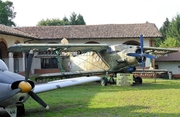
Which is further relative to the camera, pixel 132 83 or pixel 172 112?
pixel 132 83

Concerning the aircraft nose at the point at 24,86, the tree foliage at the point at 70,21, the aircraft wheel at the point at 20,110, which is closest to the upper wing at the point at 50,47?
the aircraft wheel at the point at 20,110

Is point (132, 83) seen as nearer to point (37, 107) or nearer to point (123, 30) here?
point (37, 107)

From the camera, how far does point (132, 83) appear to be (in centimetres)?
1606

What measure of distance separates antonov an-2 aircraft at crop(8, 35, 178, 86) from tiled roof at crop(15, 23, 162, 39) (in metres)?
8.88

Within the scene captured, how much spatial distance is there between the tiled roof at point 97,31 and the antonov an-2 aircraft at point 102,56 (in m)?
8.88

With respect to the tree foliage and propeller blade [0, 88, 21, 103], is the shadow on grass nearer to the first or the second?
propeller blade [0, 88, 21, 103]

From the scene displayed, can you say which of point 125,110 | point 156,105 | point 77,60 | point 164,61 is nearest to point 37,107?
point 125,110

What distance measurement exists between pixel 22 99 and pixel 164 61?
23501 millimetres

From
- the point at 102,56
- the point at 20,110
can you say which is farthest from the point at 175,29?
the point at 20,110

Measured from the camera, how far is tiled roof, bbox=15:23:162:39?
89.6ft

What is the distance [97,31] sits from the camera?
28781 millimetres

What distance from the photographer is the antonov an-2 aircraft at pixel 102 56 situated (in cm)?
1476

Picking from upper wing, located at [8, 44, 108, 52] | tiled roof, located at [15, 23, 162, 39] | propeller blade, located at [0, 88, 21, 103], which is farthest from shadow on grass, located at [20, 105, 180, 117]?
tiled roof, located at [15, 23, 162, 39]

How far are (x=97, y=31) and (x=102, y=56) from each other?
1208 centimetres
